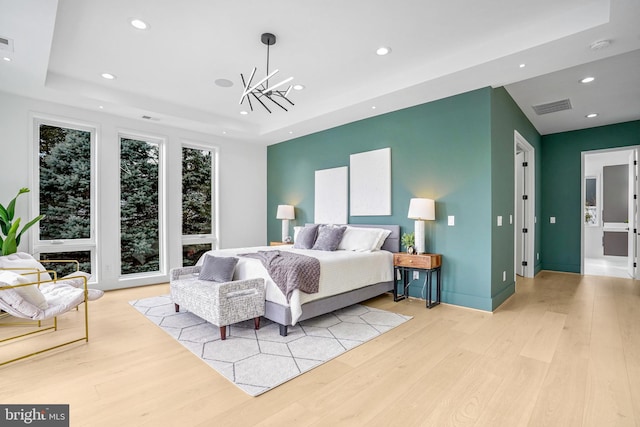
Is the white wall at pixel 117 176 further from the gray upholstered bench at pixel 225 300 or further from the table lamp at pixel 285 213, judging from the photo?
the gray upholstered bench at pixel 225 300

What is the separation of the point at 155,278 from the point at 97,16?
160 inches

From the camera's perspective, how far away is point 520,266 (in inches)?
234

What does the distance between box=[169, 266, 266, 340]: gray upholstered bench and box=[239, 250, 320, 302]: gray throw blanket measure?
19cm

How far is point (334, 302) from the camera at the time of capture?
3496 mm

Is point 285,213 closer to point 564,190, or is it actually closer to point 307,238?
point 307,238

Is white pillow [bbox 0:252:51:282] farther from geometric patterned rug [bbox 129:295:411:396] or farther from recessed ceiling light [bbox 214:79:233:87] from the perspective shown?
recessed ceiling light [bbox 214:79:233:87]

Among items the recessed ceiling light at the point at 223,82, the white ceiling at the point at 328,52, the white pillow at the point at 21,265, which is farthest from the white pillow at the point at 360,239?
the white pillow at the point at 21,265

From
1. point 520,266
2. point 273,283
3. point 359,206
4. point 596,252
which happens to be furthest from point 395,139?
point 596,252

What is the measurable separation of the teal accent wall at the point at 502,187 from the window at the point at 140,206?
538cm

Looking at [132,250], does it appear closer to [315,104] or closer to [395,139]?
[315,104]

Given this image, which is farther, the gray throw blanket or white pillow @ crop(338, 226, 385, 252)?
white pillow @ crop(338, 226, 385, 252)

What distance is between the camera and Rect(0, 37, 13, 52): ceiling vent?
2816 millimetres

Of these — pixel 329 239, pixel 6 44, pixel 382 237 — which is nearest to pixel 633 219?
pixel 382 237

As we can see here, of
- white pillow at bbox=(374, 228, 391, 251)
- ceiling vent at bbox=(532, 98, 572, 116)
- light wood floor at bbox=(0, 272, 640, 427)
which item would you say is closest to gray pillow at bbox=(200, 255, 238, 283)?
light wood floor at bbox=(0, 272, 640, 427)
